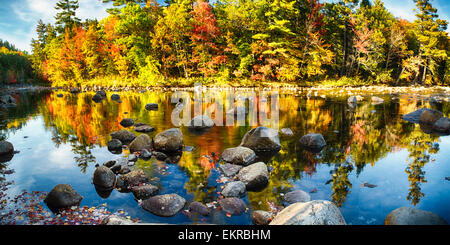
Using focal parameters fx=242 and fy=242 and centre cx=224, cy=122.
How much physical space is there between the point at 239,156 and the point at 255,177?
116 cm

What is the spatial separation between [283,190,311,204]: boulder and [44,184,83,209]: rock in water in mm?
3327

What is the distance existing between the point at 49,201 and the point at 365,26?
110 ft

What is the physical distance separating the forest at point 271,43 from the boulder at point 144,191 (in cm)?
2412

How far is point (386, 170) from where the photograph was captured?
5184mm

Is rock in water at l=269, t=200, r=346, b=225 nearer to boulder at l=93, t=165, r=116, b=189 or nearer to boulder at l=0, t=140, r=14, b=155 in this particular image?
boulder at l=93, t=165, r=116, b=189

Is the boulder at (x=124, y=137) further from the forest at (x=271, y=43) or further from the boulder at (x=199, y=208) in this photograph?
the forest at (x=271, y=43)

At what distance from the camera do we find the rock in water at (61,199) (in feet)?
12.2

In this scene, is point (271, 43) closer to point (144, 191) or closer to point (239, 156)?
point (239, 156)

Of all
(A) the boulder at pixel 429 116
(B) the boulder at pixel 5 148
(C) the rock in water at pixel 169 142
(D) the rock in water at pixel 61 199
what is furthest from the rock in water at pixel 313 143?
(B) the boulder at pixel 5 148

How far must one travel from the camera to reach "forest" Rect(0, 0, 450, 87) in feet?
89.6

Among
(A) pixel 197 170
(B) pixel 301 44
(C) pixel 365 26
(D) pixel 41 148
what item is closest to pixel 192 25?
(B) pixel 301 44

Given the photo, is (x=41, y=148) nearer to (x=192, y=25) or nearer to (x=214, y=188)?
(x=214, y=188)

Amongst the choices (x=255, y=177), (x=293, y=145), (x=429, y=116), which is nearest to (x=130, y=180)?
(x=255, y=177)

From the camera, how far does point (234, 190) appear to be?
396cm
